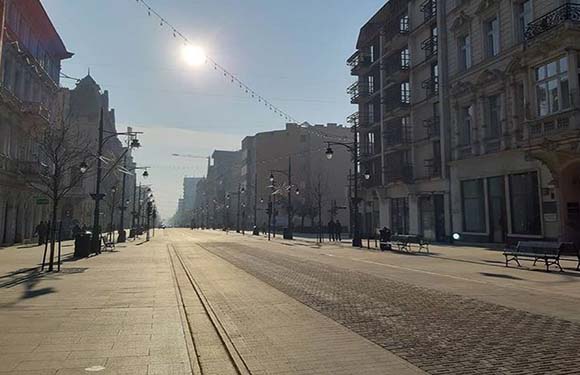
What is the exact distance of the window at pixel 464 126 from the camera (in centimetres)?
3544

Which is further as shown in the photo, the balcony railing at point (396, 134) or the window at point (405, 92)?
the window at point (405, 92)

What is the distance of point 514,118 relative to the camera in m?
29.4

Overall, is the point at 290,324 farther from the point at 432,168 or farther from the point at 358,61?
the point at 358,61

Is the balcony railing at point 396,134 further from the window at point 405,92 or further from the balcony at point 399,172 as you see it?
the window at point 405,92

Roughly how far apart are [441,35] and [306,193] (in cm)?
5648

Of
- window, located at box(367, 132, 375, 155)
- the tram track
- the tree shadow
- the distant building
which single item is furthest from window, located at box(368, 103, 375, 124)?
the distant building

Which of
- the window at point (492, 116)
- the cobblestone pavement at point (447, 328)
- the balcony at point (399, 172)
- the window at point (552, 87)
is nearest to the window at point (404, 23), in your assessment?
the balcony at point (399, 172)

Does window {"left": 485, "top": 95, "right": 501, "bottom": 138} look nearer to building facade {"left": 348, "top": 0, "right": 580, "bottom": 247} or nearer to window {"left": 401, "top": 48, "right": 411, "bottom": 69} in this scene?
building facade {"left": 348, "top": 0, "right": 580, "bottom": 247}

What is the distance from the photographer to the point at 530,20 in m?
28.5

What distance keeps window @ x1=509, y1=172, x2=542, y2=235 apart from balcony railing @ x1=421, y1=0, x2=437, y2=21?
1631 cm

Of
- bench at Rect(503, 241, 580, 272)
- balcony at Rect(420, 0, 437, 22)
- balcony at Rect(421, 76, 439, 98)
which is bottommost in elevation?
bench at Rect(503, 241, 580, 272)

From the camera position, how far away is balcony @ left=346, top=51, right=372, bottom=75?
55688 millimetres

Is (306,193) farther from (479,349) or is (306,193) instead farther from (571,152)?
(479,349)

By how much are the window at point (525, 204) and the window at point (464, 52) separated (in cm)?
965
